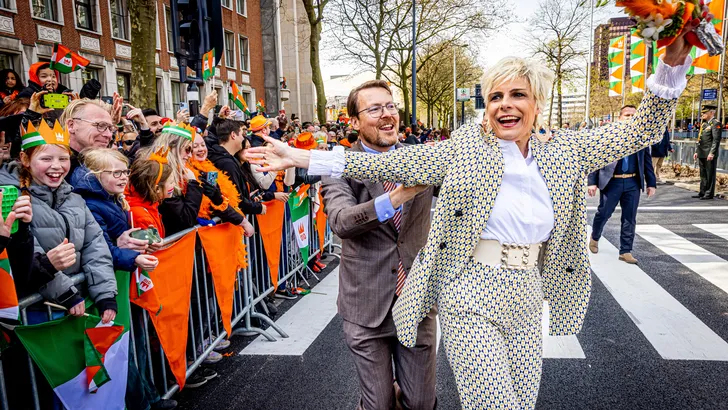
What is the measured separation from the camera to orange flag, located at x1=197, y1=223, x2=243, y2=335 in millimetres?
4512

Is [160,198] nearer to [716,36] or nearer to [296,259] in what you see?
[296,259]

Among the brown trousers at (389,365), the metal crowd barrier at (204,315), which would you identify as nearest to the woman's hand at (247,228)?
the metal crowd barrier at (204,315)

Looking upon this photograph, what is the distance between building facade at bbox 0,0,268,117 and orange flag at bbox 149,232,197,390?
1054 centimetres

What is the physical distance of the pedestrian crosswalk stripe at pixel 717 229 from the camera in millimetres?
8953

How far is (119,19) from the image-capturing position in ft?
77.2

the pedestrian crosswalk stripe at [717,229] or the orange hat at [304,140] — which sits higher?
the orange hat at [304,140]

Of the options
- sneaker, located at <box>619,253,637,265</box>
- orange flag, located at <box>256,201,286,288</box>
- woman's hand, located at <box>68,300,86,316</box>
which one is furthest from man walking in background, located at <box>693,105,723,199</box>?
woman's hand, located at <box>68,300,86,316</box>

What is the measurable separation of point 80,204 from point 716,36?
10.8 ft

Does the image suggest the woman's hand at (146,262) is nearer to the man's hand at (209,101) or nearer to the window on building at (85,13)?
the man's hand at (209,101)

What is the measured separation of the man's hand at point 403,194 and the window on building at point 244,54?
35.0m

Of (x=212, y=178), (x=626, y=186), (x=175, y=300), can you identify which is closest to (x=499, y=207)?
(x=175, y=300)

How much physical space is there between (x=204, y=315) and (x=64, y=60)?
429 centimetres

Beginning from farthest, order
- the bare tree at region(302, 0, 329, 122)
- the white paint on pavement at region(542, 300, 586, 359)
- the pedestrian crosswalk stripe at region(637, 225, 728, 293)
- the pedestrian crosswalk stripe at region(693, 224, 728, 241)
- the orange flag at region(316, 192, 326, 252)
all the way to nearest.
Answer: the bare tree at region(302, 0, 329, 122)
the pedestrian crosswalk stripe at region(693, 224, 728, 241)
the orange flag at region(316, 192, 326, 252)
the pedestrian crosswalk stripe at region(637, 225, 728, 293)
the white paint on pavement at region(542, 300, 586, 359)

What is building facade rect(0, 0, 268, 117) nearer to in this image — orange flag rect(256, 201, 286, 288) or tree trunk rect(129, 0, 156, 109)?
tree trunk rect(129, 0, 156, 109)
